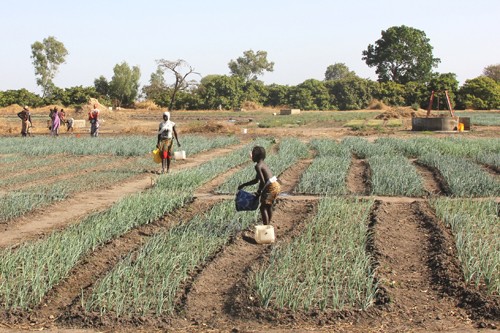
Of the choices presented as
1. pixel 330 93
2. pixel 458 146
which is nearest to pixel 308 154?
pixel 458 146

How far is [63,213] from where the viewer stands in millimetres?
9328

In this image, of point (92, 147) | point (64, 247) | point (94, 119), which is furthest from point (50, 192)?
point (94, 119)

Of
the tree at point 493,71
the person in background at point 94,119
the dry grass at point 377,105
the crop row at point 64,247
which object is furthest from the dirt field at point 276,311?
the tree at point 493,71

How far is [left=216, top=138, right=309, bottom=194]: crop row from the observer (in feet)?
37.0

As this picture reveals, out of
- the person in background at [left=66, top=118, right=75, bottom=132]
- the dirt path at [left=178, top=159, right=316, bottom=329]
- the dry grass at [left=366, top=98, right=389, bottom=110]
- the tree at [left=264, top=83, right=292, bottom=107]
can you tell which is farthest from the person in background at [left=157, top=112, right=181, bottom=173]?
the tree at [left=264, top=83, right=292, bottom=107]

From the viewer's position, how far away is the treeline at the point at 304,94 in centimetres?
5619

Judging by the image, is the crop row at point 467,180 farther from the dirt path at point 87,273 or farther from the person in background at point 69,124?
the person in background at point 69,124

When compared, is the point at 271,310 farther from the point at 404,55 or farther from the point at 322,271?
the point at 404,55

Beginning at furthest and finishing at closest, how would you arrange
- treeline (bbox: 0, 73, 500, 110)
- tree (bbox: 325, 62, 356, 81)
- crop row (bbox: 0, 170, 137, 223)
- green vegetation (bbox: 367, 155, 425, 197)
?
tree (bbox: 325, 62, 356, 81), treeline (bbox: 0, 73, 500, 110), green vegetation (bbox: 367, 155, 425, 197), crop row (bbox: 0, 170, 137, 223)

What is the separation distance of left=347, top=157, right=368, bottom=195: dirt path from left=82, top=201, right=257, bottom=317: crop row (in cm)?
345

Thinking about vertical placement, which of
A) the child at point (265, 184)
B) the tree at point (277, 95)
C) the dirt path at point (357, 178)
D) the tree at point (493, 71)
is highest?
the tree at point (493, 71)

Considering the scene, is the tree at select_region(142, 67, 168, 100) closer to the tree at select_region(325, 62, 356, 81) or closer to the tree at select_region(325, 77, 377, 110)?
the tree at select_region(325, 77, 377, 110)

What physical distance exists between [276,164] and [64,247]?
811cm

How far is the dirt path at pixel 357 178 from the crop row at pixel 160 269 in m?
3.45
